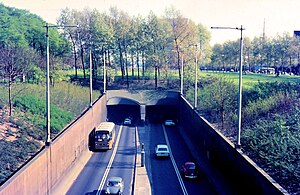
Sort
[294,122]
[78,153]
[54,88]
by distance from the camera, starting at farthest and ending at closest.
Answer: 1. [54,88]
2. [78,153]
3. [294,122]

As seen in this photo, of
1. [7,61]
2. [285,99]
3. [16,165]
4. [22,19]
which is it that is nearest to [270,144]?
[285,99]

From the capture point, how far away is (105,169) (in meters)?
29.3

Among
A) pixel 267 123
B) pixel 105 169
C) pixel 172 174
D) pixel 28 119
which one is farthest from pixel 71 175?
pixel 267 123

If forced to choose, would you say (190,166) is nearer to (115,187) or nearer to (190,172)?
(190,172)


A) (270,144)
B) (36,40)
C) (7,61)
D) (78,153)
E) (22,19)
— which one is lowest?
(78,153)

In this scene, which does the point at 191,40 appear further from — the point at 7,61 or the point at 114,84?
the point at 7,61

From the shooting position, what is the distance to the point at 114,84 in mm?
68188

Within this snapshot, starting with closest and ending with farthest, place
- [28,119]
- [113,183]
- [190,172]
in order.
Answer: [113,183] < [190,172] < [28,119]

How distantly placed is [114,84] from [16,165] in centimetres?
4607

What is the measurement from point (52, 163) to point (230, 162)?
927cm

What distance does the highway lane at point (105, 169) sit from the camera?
24.4 metres

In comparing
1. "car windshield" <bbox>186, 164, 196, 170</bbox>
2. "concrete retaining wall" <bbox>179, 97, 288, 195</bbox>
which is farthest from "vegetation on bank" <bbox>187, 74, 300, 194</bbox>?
"car windshield" <bbox>186, 164, 196, 170</bbox>

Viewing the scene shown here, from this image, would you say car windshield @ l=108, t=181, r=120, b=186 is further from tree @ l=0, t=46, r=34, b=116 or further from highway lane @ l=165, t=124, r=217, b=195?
tree @ l=0, t=46, r=34, b=116

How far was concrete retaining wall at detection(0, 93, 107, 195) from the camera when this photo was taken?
52.7ft
